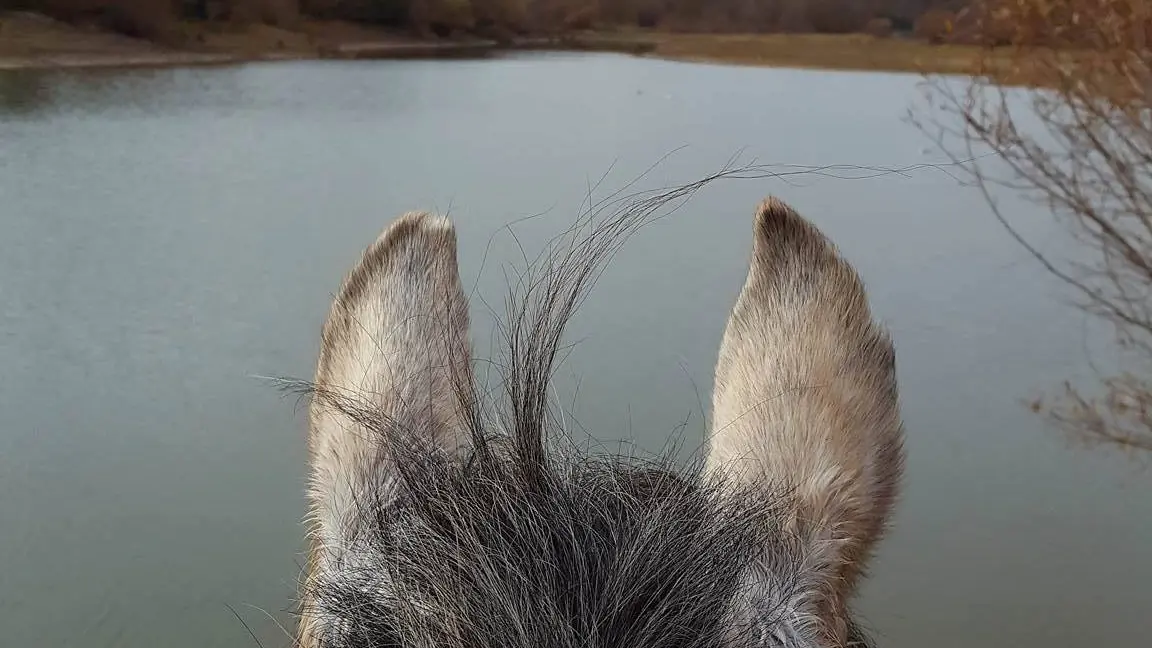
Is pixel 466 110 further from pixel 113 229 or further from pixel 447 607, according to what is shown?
pixel 447 607

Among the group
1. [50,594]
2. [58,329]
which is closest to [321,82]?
[58,329]

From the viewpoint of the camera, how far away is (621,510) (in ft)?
1.87

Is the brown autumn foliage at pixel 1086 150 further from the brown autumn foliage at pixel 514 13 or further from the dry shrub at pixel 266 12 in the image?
the dry shrub at pixel 266 12

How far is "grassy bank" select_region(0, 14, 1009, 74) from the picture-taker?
191 centimetres

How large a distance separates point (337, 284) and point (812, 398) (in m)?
1.02

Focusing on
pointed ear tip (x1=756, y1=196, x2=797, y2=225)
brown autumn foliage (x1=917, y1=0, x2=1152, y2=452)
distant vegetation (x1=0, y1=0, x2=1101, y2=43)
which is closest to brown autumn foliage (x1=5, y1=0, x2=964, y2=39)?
distant vegetation (x1=0, y1=0, x2=1101, y2=43)

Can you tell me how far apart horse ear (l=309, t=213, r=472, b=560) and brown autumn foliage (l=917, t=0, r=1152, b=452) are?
3.68 feet

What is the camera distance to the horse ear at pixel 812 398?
63 cm

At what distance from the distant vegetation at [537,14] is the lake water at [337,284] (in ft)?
0.53

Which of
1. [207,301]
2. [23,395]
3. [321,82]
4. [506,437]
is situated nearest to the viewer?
[506,437]

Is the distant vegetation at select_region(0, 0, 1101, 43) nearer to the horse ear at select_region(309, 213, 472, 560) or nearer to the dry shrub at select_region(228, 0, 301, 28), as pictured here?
the dry shrub at select_region(228, 0, 301, 28)

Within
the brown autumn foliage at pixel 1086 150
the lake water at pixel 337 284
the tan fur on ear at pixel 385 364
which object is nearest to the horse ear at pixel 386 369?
the tan fur on ear at pixel 385 364

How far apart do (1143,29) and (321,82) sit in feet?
5.99

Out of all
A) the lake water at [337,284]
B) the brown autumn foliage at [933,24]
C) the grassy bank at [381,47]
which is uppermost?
the brown autumn foliage at [933,24]
